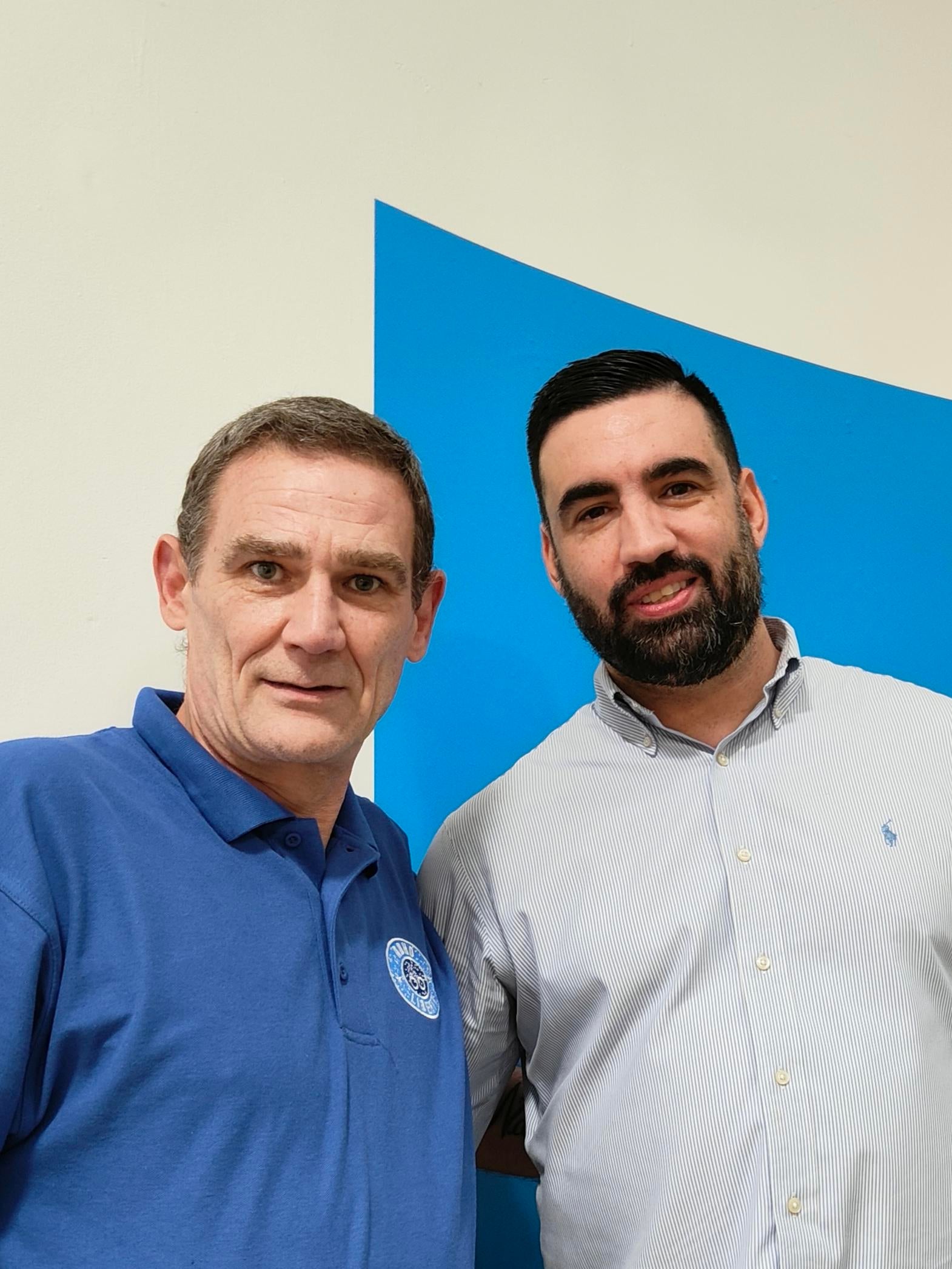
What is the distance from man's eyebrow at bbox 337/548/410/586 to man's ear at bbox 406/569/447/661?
10 centimetres

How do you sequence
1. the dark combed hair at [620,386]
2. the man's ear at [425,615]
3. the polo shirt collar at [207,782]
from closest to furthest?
1. the polo shirt collar at [207,782]
2. the man's ear at [425,615]
3. the dark combed hair at [620,386]

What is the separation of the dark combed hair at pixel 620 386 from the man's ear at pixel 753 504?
2 cm

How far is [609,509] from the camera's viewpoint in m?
1.48

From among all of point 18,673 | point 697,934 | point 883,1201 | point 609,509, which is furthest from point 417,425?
point 883,1201

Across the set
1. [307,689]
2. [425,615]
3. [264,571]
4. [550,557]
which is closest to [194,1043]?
[307,689]

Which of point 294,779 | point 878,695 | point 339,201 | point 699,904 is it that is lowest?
point 699,904

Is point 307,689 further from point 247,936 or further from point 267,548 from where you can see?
point 247,936

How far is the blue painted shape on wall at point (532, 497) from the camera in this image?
1731 mm

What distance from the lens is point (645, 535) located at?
1406 millimetres

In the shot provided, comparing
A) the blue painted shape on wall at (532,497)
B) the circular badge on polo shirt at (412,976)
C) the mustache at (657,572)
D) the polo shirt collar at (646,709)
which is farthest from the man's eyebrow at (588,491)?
the circular badge on polo shirt at (412,976)

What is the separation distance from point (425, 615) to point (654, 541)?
0.30 metres

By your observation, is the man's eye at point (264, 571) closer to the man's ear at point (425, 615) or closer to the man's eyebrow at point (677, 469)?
the man's ear at point (425, 615)

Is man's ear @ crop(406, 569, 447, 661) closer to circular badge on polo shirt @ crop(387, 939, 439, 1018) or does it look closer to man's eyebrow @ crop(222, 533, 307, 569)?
man's eyebrow @ crop(222, 533, 307, 569)

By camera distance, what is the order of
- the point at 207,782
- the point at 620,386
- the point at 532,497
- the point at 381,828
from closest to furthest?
the point at 207,782 < the point at 381,828 < the point at 620,386 < the point at 532,497
